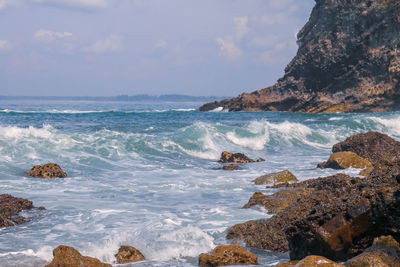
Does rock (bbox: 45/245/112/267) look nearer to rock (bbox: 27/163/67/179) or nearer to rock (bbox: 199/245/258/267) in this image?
rock (bbox: 199/245/258/267)

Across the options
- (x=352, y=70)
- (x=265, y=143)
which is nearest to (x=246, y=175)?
(x=265, y=143)

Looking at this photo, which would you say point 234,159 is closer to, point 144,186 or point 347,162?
point 347,162

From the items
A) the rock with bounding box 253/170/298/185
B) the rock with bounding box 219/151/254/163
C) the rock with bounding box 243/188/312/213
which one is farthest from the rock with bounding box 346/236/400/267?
the rock with bounding box 219/151/254/163

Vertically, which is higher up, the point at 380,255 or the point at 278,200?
the point at 380,255

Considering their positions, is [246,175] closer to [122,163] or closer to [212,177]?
[212,177]

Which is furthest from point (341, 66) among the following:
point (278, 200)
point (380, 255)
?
point (380, 255)

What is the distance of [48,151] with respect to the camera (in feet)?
44.0

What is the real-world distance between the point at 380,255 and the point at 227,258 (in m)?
1.41

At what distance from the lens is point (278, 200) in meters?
6.43

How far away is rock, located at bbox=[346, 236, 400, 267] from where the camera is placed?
325cm

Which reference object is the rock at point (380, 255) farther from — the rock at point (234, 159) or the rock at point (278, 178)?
the rock at point (234, 159)

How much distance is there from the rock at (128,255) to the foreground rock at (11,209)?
2012 millimetres

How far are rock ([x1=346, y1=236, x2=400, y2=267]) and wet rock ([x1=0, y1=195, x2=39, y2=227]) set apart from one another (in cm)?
450

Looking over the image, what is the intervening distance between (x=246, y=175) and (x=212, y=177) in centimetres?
80
